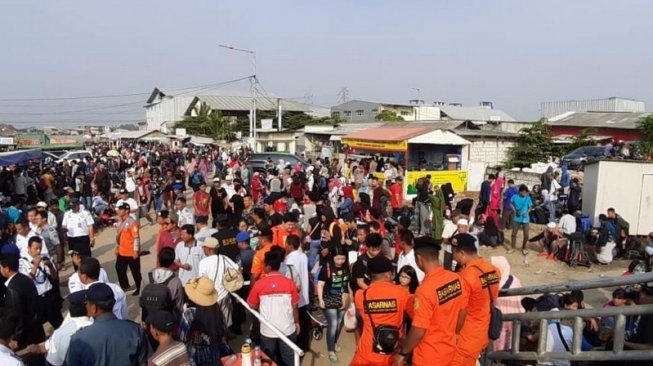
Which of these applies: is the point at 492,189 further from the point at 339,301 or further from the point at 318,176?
the point at 339,301

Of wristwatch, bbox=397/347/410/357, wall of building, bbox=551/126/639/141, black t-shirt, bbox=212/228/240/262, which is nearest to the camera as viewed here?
wristwatch, bbox=397/347/410/357

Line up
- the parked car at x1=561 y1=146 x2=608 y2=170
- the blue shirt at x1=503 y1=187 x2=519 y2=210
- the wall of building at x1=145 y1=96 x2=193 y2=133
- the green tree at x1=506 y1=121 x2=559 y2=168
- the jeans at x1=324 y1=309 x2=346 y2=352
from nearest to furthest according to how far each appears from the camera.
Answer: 1. the jeans at x1=324 y1=309 x2=346 y2=352
2. the blue shirt at x1=503 y1=187 x2=519 y2=210
3. the parked car at x1=561 y1=146 x2=608 y2=170
4. the green tree at x1=506 y1=121 x2=559 y2=168
5. the wall of building at x1=145 y1=96 x2=193 y2=133

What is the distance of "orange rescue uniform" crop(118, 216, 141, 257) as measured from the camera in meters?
7.75

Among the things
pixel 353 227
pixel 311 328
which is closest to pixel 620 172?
pixel 353 227

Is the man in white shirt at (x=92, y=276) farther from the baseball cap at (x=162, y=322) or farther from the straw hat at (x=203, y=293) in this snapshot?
the baseball cap at (x=162, y=322)

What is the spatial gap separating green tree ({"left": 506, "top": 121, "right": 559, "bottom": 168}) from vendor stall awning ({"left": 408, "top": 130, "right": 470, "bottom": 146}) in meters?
5.25

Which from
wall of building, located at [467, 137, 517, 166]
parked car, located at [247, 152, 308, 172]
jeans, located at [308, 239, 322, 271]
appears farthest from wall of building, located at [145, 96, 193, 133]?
jeans, located at [308, 239, 322, 271]

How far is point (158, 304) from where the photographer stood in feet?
15.1

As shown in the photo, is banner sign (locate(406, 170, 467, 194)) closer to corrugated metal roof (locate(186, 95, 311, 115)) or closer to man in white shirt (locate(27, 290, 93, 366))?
man in white shirt (locate(27, 290, 93, 366))

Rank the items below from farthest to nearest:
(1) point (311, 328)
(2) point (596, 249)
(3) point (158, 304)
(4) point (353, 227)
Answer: (2) point (596, 249), (4) point (353, 227), (1) point (311, 328), (3) point (158, 304)

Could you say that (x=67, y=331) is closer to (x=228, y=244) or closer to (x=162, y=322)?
(x=162, y=322)

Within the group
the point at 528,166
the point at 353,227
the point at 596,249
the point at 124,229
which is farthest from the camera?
the point at 528,166

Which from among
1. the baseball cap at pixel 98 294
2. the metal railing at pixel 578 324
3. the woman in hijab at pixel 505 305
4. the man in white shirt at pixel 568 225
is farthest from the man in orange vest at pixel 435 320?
the man in white shirt at pixel 568 225

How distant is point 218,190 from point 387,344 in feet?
27.9
